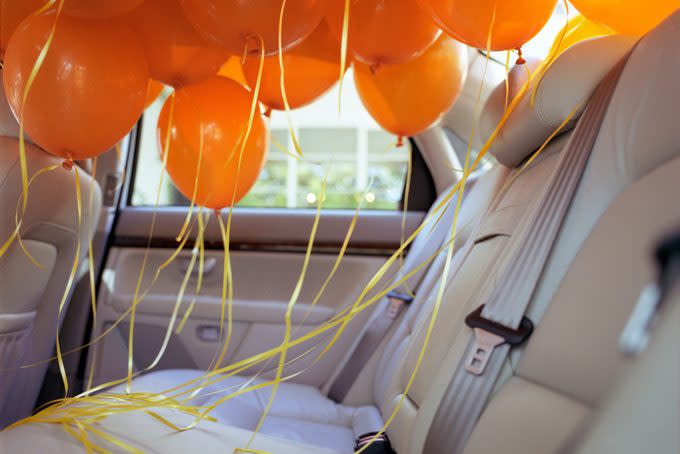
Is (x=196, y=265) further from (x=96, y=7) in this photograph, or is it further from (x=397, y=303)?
(x=96, y=7)

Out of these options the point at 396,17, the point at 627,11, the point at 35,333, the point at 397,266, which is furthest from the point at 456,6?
the point at 35,333

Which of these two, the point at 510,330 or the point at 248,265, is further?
the point at 248,265

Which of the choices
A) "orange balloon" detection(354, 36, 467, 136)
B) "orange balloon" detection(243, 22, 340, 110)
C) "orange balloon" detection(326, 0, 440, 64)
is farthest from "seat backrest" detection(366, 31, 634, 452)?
"orange balloon" detection(243, 22, 340, 110)

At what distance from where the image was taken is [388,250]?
225 cm

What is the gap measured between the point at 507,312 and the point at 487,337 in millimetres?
47

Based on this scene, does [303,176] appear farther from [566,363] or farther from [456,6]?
[566,363]

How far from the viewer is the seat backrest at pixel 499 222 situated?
1.02 m

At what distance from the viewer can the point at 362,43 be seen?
1.13m

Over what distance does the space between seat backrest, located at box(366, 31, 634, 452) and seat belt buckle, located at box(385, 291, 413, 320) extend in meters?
0.39

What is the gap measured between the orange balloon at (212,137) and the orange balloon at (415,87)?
0.24m

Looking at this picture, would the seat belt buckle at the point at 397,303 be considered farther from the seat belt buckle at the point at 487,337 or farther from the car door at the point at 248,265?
the seat belt buckle at the point at 487,337

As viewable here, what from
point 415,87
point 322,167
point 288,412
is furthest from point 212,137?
point 322,167

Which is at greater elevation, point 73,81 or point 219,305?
point 73,81

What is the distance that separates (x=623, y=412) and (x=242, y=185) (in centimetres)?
95
